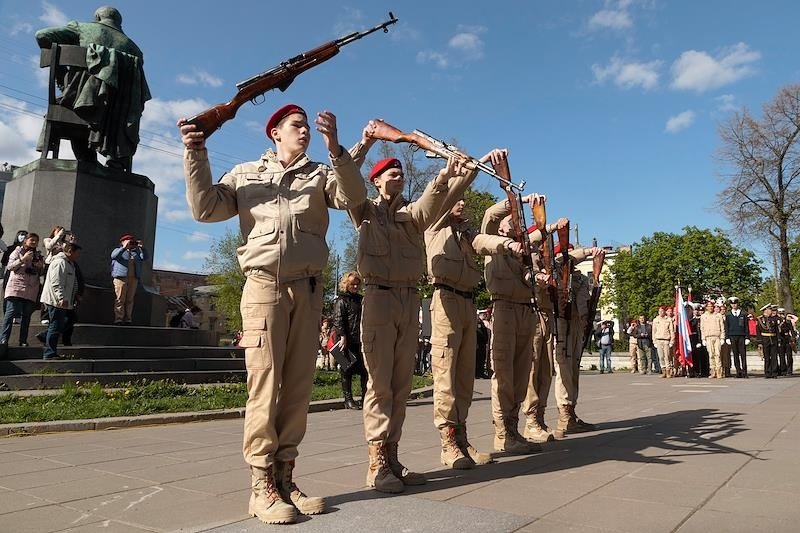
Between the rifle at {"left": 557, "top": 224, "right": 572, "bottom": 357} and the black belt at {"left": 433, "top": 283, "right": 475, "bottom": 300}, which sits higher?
the rifle at {"left": 557, "top": 224, "right": 572, "bottom": 357}

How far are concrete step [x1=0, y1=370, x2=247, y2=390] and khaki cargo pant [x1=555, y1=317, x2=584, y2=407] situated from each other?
270 inches

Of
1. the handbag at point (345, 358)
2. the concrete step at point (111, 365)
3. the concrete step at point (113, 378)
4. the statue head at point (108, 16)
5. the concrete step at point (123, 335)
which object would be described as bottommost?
the concrete step at point (113, 378)

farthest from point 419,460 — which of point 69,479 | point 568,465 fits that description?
point 69,479

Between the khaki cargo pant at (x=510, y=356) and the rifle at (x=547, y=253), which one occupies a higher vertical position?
the rifle at (x=547, y=253)

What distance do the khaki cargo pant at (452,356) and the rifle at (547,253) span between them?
1.21 m

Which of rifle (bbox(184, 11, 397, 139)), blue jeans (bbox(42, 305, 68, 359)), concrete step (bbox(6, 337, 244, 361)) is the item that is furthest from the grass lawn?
rifle (bbox(184, 11, 397, 139))

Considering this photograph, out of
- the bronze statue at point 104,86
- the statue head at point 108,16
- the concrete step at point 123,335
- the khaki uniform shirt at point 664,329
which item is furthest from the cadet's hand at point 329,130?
the khaki uniform shirt at point 664,329

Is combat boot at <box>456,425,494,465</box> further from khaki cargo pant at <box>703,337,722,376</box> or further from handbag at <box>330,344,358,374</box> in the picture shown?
khaki cargo pant at <box>703,337,722,376</box>

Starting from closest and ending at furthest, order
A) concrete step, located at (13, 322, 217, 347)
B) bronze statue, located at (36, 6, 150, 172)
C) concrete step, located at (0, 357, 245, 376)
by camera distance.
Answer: concrete step, located at (0, 357, 245, 376)
concrete step, located at (13, 322, 217, 347)
bronze statue, located at (36, 6, 150, 172)

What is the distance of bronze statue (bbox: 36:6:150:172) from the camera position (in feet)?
41.8

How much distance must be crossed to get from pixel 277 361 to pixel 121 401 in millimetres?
5711

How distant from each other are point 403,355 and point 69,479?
257 centimetres

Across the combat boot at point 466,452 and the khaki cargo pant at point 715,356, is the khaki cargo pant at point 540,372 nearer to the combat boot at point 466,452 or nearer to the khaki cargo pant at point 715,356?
the combat boot at point 466,452

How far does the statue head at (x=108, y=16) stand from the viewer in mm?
13586
